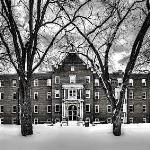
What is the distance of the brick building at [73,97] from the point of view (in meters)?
52.9

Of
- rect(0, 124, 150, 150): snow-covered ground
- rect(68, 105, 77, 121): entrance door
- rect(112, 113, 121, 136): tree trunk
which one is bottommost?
rect(68, 105, 77, 121): entrance door

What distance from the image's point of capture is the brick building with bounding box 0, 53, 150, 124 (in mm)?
52938

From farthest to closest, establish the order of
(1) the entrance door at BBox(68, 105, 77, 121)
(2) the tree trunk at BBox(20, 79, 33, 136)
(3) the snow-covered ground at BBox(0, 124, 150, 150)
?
(1) the entrance door at BBox(68, 105, 77, 121) → (2) the tree trunk at BBox(20, 79, 33, 136) → (3) the snow-covered ground at BBox(0, 124, 150, 150)

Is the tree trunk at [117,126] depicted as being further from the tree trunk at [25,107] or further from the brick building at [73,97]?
the brick building at [73,97]

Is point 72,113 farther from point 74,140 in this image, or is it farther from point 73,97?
point 74,140

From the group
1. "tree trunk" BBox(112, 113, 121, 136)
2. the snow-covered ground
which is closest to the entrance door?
the snow-covered ground

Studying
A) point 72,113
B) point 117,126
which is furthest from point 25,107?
point 72,113

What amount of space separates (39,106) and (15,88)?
247 inches

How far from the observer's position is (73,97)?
5253 cm

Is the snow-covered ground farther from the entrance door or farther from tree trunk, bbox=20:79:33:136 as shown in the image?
the entrance door

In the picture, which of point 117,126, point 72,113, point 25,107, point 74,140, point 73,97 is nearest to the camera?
point 74,140

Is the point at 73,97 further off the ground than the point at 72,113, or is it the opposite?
the point at 73,97

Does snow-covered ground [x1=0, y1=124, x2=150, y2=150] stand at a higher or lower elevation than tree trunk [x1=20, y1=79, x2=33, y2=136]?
lower

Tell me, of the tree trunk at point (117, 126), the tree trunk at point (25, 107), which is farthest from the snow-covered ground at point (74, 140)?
the tree trunk at point (25, 107)
